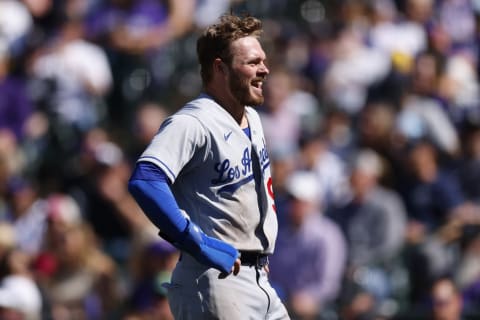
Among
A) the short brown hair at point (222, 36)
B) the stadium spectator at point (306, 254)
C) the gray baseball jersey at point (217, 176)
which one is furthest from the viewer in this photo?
the stadium spectator at point (306, 254)

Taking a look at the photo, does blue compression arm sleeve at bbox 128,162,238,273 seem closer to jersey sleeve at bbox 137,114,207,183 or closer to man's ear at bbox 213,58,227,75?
jersey sleeve at bbox 137,114,207,183

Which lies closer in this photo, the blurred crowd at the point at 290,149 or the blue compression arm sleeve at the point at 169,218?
the blue compression arm sleeve at the point at 169,218

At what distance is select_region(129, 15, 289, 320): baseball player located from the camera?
5242 mm

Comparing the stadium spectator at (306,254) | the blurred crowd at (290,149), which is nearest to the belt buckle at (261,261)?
the blurred crowd at (290,149)

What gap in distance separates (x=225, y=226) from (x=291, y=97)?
7.48 metres

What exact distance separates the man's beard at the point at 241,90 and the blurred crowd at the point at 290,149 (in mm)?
3487

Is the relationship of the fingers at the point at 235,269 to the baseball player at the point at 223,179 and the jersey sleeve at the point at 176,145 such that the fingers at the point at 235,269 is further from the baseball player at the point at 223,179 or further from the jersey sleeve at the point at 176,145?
the jersey sleeve at the point at 176,145

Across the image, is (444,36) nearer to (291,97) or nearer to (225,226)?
(291,97)

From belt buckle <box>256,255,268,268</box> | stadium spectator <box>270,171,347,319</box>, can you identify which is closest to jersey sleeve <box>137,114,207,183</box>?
belt buckle <box>256,255,268,268</box>

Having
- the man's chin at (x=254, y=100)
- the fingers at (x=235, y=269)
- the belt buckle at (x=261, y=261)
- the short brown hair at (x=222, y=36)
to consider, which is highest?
the short brown hair at (x=222, y=36)

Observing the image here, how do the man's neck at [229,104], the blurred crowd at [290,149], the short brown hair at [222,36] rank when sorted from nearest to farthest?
1. the short brown hair at [222,36]
2. the man's neck at [229,104]
3. the blurred crowd at [290,149]

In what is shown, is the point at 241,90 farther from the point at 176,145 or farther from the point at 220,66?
the point at 176,145

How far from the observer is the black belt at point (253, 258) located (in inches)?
214

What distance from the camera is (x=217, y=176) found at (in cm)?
534
